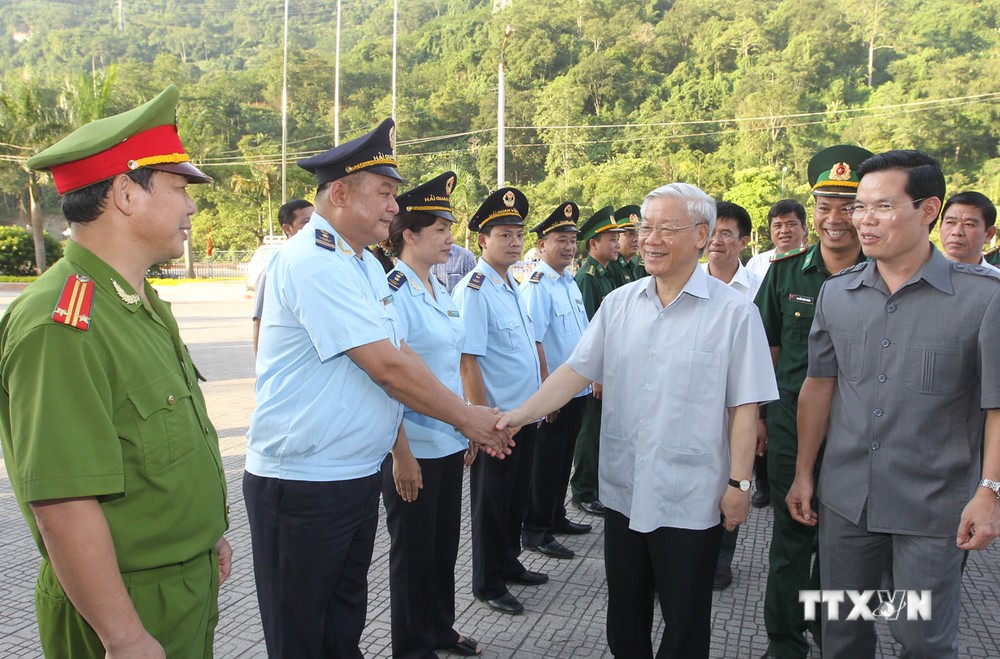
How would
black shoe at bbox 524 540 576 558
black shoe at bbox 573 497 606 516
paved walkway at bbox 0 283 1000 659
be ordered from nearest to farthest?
paved walkway at bbox 0 283 1000 659
black shoe at bbox 524 540 576 558
black shoe at bbox 573 497 606 516

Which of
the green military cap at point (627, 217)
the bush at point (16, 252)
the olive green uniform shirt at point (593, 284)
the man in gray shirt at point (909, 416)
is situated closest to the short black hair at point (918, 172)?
the man in gray shirt at point (909, 416)

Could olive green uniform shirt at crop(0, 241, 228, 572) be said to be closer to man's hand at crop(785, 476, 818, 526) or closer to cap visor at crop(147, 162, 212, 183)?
cap visor at crop(147, 162, 212, 183)

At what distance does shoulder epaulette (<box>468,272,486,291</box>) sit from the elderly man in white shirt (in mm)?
1287

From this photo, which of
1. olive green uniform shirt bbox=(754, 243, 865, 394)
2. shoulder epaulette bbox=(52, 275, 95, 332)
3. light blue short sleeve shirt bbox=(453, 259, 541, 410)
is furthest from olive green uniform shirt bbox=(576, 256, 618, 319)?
shoulder epaulette bbox=(52, 275, 95, 332)

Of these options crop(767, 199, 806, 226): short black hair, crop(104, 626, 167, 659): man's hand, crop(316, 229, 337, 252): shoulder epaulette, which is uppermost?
crop(767, 199, 806, 226): short black hair

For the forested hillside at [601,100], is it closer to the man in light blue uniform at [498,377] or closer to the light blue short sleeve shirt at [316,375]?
the man in light blue uniform at [498,377]

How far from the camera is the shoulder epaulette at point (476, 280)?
3.70 meters

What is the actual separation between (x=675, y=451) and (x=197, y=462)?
1.51m

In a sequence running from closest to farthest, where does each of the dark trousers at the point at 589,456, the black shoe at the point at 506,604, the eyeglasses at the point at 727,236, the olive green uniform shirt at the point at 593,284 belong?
the black shoe at the point at 506,604 → the eyeglasses at the point at 727,236 → the dark trousers at the point at 589,456 → the olive green uniform shirt at the point at 593,284

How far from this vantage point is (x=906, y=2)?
7075 centimetres

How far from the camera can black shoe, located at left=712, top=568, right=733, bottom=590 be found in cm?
378

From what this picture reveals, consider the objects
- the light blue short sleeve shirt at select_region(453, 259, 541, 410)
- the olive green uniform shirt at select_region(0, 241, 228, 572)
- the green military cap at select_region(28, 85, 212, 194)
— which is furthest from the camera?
the light blue short sleeve shirt at select_region(453, 259, 541, 410)

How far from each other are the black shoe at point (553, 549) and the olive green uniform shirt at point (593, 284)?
2.05m

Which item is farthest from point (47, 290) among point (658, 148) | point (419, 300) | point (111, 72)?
point (658, 148)
